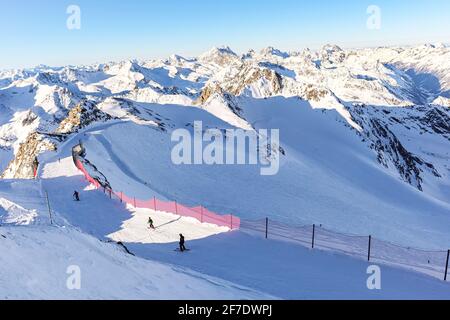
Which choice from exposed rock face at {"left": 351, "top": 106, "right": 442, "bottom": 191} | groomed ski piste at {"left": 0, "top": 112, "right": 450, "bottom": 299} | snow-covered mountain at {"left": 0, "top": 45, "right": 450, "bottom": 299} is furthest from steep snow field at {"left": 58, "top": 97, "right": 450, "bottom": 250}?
exposed rock face at {"left": 351, "top": 106, "right": 442, "bottom": 191}

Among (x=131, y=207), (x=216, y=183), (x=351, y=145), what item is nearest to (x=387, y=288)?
(x=131, y=207)

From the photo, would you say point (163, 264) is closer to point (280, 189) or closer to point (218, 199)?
point (218, 199)

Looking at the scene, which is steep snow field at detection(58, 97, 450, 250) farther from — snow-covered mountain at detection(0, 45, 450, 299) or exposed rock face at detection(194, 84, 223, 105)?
exposed rock face at detection(194, 84, 223, 105)

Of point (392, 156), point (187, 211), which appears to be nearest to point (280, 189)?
point (187, 211)

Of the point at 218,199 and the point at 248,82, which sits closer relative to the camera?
the point at 218,199

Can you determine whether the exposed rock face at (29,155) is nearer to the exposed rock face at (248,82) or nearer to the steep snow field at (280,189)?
the steep snow field at (280,189)
